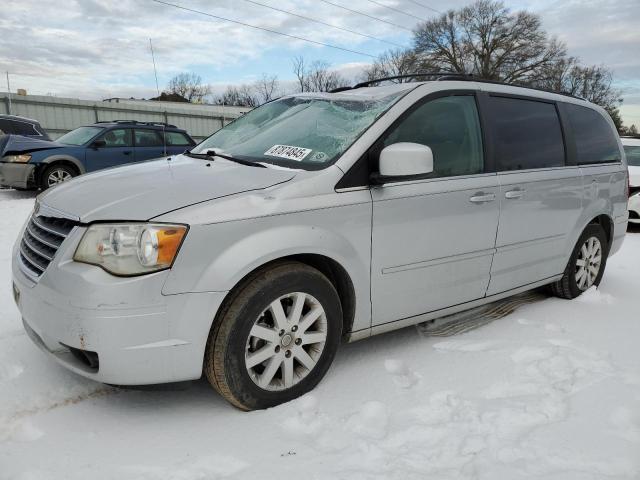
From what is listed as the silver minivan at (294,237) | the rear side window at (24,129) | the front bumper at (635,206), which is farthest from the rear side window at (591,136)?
the rear side window at (24,129)

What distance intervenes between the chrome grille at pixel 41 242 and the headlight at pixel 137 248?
26cm

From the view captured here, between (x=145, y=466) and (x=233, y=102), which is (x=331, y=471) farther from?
(x=233, y=102)

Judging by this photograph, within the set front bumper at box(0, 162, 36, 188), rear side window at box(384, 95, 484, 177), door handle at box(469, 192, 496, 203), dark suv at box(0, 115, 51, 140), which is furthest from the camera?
dark suv at box(0, 115, 51, 140)

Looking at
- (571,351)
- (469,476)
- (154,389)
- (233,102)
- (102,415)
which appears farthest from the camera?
(233,102)

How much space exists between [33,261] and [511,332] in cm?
300

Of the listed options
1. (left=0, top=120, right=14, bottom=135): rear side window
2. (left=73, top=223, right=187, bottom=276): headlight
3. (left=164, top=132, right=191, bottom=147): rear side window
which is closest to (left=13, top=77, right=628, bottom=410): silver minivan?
(left=73, top=223, right=187, bottom=276): headlight

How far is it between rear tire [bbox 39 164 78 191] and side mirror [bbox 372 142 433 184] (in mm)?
8792

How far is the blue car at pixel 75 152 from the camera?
32.2ft

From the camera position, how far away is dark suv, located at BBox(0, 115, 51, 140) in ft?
36.8

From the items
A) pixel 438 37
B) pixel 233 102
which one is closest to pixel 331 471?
pixel 438 37

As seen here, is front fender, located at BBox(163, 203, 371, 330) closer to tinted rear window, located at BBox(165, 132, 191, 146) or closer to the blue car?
the blue car

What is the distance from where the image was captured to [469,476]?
6.98 feet

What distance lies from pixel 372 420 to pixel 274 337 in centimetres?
61

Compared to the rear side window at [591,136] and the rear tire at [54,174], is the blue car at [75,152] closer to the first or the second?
the rear tire at [54,174]
